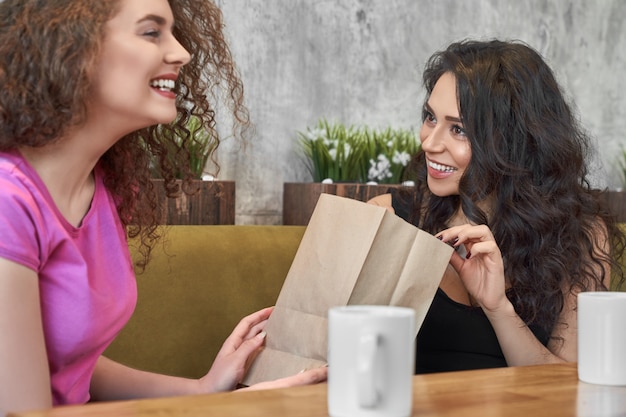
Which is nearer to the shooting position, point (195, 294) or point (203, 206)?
point (195, 294)

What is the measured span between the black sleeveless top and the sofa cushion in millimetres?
449

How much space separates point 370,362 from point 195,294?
124cm

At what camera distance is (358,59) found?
10.3 feet

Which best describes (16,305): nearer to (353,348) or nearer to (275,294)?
(353,348)

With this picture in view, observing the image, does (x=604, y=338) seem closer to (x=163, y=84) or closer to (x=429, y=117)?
(x=163, y=84)

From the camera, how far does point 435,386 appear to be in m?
0.95

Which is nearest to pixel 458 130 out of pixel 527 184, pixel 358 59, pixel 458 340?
pixel 527 184

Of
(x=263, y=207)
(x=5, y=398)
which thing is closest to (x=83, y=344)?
(x=5, y=398)

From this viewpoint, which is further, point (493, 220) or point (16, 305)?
point (493, 220)

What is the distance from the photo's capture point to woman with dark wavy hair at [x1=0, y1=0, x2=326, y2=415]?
3.67 feet

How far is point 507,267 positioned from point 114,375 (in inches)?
33.0

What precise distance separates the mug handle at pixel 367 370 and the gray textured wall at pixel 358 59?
2.04 m

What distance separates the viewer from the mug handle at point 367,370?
0.76 meters

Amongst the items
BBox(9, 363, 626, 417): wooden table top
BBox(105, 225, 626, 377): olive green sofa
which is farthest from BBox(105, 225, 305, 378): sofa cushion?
BBox(9, 363, 626, 417): wooden table top
